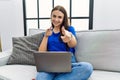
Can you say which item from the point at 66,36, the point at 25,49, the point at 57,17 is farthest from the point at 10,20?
the point at 66,36

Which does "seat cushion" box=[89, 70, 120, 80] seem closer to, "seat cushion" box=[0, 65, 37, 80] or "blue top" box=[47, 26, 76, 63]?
Result: "blue top" box=[47, 26, 76, 63]

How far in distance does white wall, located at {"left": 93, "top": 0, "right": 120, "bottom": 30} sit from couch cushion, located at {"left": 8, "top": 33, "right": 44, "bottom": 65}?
2.94ft

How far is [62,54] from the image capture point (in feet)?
4.52

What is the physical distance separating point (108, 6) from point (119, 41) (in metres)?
0.79

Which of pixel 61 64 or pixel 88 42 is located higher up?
pixel 88 42

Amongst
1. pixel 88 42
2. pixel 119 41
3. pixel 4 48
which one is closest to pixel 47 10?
pixel 4 48

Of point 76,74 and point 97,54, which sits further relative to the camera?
point 97,54

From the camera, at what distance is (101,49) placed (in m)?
1.75

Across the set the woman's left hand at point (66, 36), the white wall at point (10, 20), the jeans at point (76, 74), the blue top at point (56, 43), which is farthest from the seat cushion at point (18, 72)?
the white wall at point (10, 20)

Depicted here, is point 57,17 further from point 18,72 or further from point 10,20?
point 10,20

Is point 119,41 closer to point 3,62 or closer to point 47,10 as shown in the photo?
point 3,62

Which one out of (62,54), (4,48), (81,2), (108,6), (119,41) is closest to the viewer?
(62,54)

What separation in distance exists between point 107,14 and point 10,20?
1.51 m

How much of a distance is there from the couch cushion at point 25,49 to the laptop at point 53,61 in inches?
17.8
